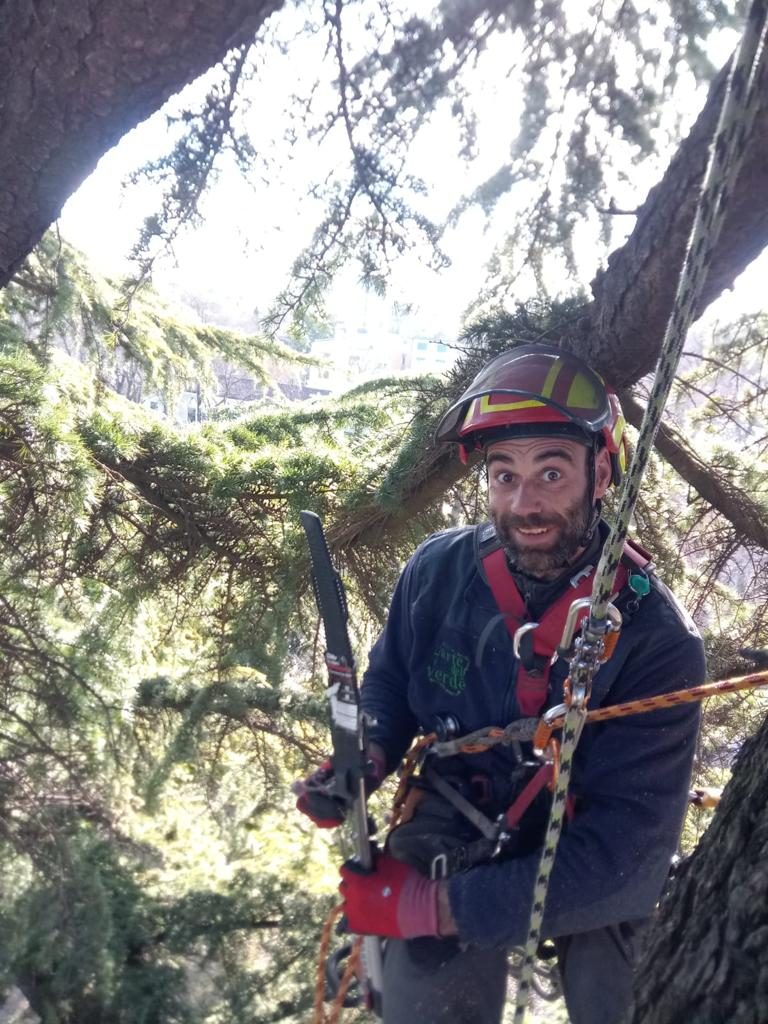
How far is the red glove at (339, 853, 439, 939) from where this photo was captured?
197cm

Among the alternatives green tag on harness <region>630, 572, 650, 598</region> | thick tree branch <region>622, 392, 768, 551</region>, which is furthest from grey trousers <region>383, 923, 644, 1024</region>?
thick tree branch <region>622, 392, 768, 551</region>

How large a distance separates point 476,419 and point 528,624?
623 millimetres

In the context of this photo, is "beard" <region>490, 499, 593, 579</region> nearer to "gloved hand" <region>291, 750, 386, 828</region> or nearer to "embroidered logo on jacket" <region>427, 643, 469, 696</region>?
"embroidered logo on jacket" <region>427, 643, 469, 696</region>

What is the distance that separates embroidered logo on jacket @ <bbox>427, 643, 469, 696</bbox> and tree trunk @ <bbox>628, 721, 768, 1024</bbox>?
1060 millimetres

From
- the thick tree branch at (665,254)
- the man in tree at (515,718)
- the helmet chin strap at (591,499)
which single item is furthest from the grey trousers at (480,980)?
the thick tree branch at (665,254)

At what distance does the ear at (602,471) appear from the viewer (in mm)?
2406

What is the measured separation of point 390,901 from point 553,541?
1.01 m

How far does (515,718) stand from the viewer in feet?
7.16

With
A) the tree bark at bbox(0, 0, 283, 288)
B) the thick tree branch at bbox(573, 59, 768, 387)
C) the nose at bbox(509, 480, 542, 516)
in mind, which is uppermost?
the tree bark at bbox(0, 0, 283, 288)

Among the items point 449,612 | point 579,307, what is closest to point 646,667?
point 449,612

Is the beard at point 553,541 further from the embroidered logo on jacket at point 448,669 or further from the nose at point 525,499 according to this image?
the embroidered logo on jacket at point 448,669

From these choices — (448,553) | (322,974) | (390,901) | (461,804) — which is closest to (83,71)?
(448,553)

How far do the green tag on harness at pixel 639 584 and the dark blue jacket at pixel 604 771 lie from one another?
0.03 metres

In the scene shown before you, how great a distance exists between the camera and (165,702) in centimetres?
542
